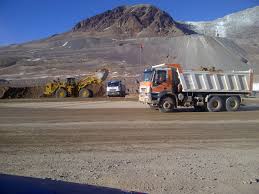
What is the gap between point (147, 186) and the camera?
20.7ft

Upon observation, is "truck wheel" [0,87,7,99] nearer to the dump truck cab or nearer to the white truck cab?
the white truck cab

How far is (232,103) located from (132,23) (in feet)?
496

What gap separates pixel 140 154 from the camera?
8906mm

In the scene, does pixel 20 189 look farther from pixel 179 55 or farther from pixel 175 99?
pixel 179 55

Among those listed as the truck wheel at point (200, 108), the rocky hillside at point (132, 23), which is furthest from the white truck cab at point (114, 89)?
the rocky hillside at point (132, 23)

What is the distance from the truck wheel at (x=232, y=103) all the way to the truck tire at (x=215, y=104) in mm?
438

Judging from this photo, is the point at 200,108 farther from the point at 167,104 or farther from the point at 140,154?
the point at 140,154

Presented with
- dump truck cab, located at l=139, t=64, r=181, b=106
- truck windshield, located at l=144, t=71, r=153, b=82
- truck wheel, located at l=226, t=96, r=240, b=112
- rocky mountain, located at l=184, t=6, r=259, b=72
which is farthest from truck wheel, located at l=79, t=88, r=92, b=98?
rocky mountain, located at l=184, t=6, r=259, b=72

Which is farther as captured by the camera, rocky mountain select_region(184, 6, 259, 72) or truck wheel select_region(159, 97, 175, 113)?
rocky mountain select_region(184, 6, 259, 72)

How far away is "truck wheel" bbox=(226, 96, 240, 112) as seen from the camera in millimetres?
20266

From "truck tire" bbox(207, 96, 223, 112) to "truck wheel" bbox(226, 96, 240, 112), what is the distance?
1.44 feet

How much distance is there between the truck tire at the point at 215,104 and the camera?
19984mm

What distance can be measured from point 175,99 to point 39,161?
1225 centimetres

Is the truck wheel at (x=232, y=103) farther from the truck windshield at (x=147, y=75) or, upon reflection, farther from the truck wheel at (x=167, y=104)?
the truck windshield at (x=147, y=75)
